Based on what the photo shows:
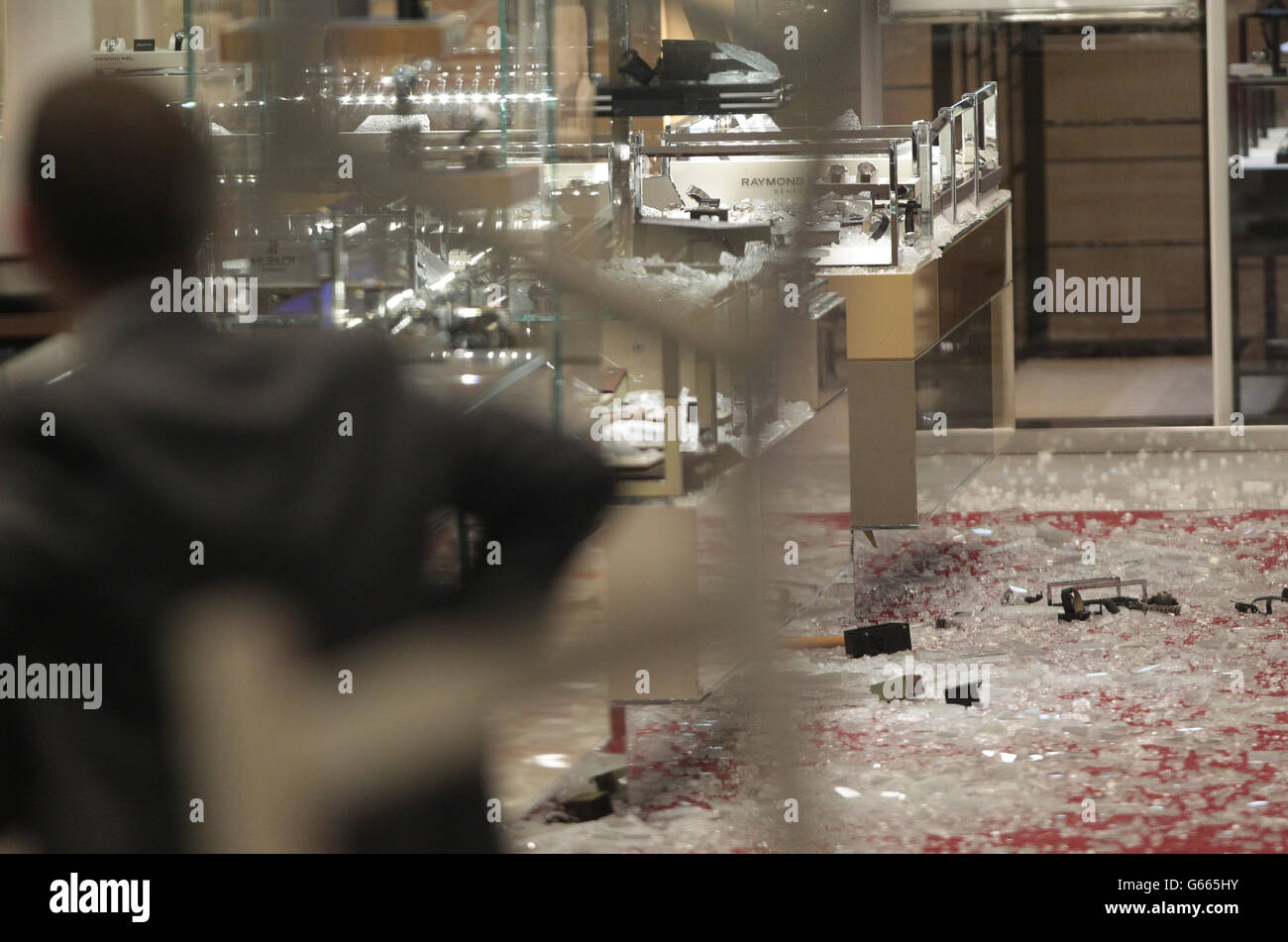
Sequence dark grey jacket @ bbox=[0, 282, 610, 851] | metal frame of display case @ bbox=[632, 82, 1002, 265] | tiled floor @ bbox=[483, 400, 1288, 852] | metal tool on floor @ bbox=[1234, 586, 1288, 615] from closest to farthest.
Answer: dark grey jacket @ bbox=[0, 282, 610, 851], tiled floor @ bbox=[483, 400, 1288, 852], metal frame of display case @ bbox=[632, 82, 1002, 265], metal tool on floor @ bbox=[1234, 586, 1288, 615]

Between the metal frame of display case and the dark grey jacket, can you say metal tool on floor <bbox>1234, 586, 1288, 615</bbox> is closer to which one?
the metal frame of display case

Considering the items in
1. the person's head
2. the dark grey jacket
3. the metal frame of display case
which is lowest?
the dark grey jacket

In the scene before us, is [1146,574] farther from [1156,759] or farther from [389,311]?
[389,311]

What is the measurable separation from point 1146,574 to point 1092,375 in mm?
1362

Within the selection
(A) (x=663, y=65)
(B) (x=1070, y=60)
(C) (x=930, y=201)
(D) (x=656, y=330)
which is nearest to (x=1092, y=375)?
(B) (x=1070, y=60)

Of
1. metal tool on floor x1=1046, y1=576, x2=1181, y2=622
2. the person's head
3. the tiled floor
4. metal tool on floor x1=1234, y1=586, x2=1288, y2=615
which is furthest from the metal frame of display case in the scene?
the person's head

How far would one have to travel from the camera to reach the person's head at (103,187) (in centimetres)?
65

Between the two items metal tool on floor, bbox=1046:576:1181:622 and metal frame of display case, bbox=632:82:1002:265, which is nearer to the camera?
metal frame of display case, bbox=632:82:1002:265

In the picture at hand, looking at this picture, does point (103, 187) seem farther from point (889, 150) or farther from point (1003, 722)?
point (889, 150)

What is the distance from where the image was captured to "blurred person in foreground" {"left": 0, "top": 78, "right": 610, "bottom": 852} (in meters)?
0.59

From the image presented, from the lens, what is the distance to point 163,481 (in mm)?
605

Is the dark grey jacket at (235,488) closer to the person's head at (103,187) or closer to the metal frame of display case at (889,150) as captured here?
the person's head at (103,187)

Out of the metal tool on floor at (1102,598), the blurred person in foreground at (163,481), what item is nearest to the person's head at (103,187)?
the blurred person in foreground at (163,481)
